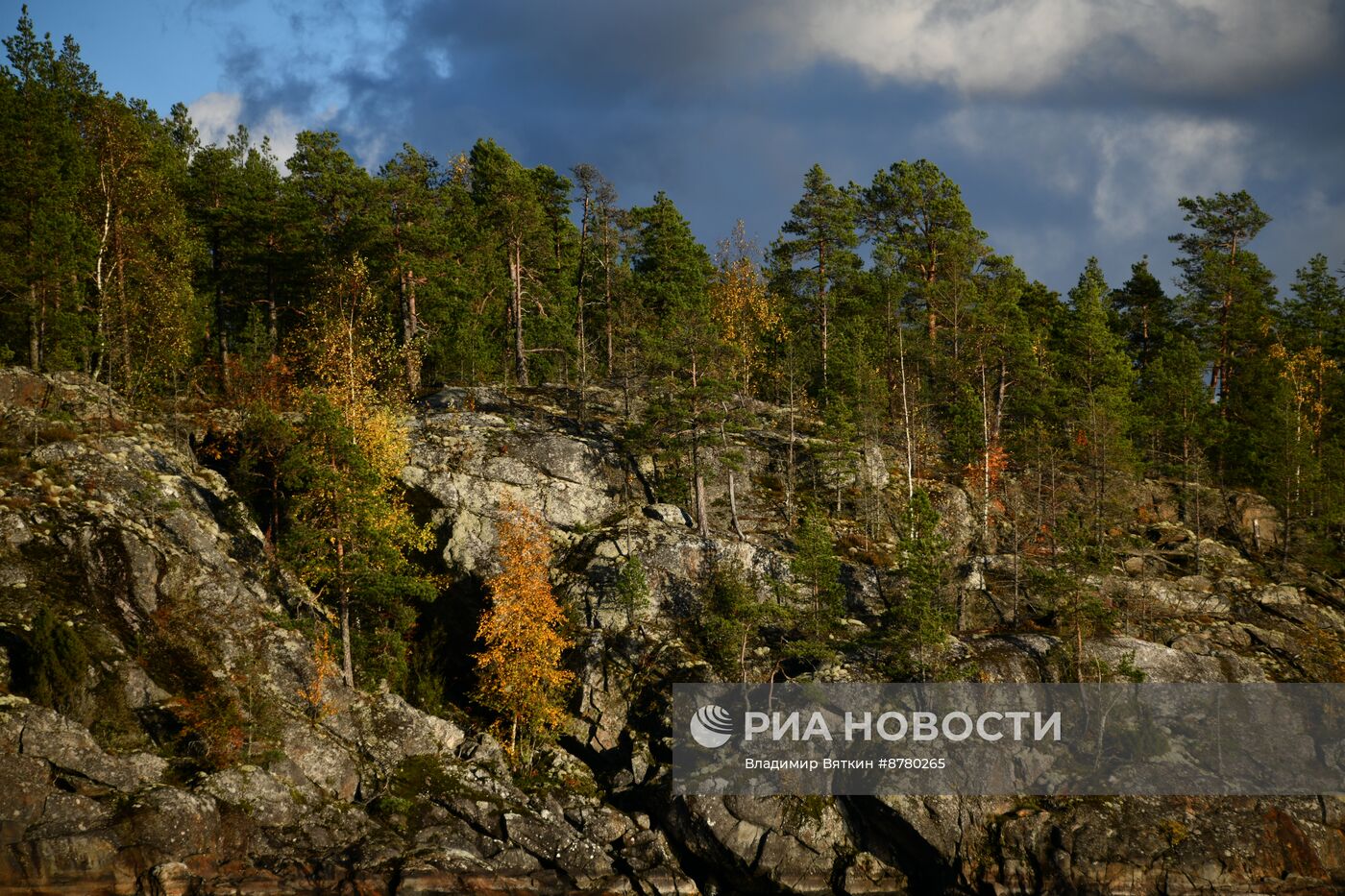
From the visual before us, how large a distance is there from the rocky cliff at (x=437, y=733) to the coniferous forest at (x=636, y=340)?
10.2 ft

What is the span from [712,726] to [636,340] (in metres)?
25.8

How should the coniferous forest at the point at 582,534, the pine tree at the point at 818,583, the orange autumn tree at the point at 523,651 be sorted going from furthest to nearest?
the pine tree at the point at 818,583 → the orange autumn tree at the point at 523,651 → the coniferous forest at the point at 582,534

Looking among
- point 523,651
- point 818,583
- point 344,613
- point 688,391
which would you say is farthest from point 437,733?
point 688,391

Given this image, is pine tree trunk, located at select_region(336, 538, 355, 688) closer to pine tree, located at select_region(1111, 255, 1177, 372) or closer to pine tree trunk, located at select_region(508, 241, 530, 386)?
pine tree trunk, located at select_region(508, 241, 530, 386)

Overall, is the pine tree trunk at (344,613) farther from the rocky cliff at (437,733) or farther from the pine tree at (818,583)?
the pine tree at (818,583)

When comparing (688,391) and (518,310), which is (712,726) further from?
(518,310)

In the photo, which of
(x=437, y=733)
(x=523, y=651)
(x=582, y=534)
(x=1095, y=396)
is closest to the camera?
(x=437, y=733)

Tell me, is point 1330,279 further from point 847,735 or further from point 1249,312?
point 847,735

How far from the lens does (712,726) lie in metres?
39.1

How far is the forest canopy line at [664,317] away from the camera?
45.8 meters

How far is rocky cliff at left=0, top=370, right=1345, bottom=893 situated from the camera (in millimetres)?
29391

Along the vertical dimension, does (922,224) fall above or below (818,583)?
above

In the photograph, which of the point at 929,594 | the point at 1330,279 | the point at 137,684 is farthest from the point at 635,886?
the point at 1330,279

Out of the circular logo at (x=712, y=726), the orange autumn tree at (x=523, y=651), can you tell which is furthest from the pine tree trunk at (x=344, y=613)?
the circular logo at (x=712, y=726)
